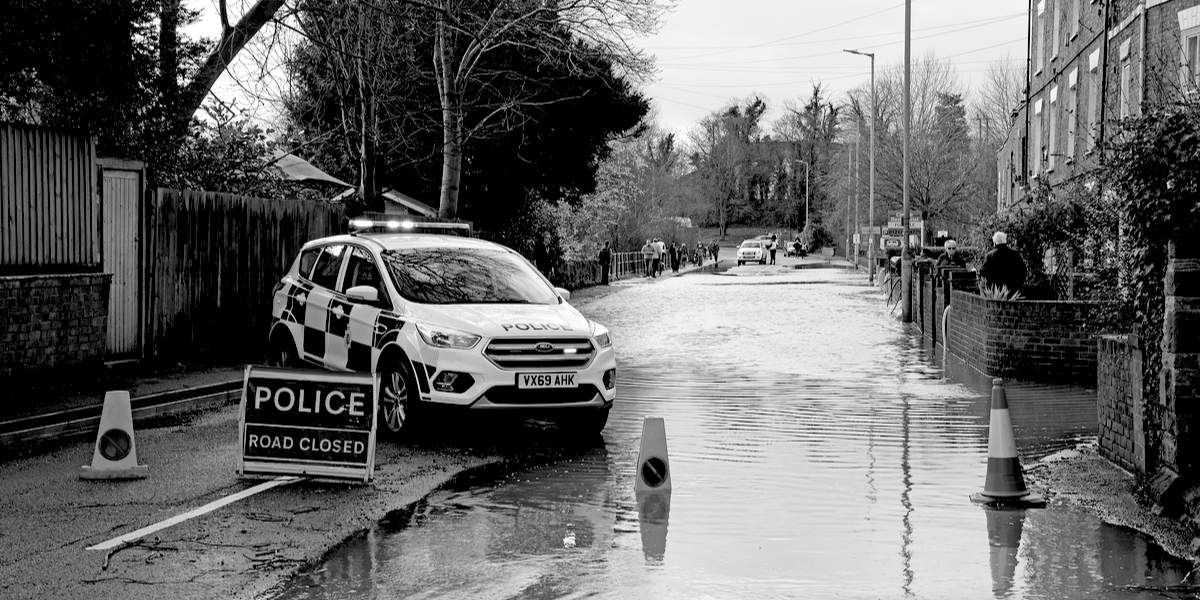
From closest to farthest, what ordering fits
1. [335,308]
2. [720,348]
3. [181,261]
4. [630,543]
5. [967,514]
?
1. [630,543]
2. [967,514]
3. [335,308]
4. [181,261]
5. [720,348]

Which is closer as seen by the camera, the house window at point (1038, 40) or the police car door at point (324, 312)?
the police car door at point (324, 312)

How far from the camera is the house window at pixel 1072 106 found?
27766mm

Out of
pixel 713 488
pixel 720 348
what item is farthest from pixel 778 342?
pixel 713 488

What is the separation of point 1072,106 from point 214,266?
62.1ft

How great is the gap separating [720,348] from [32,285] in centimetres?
1054

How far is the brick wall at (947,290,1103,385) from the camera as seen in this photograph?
15548mm

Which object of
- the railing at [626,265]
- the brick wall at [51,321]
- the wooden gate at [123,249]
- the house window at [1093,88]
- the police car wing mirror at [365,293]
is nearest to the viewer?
the police car wing mirror at [365,293]

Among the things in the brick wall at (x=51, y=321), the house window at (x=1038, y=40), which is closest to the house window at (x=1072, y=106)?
the house window at (x=1038, y=40)

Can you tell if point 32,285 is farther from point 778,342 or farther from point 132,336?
point 778,342

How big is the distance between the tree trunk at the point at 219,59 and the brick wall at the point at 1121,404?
1249 cm

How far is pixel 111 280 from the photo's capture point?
1493cm

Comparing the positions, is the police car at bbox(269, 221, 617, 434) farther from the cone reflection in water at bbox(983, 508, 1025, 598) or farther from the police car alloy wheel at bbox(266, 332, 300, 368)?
the cone reflection in water at bbox(983, 508, 1025, 598)

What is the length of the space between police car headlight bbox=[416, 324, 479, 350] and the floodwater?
0.95m

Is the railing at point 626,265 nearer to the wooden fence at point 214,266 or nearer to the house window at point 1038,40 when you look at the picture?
the house window at point 1038,40
